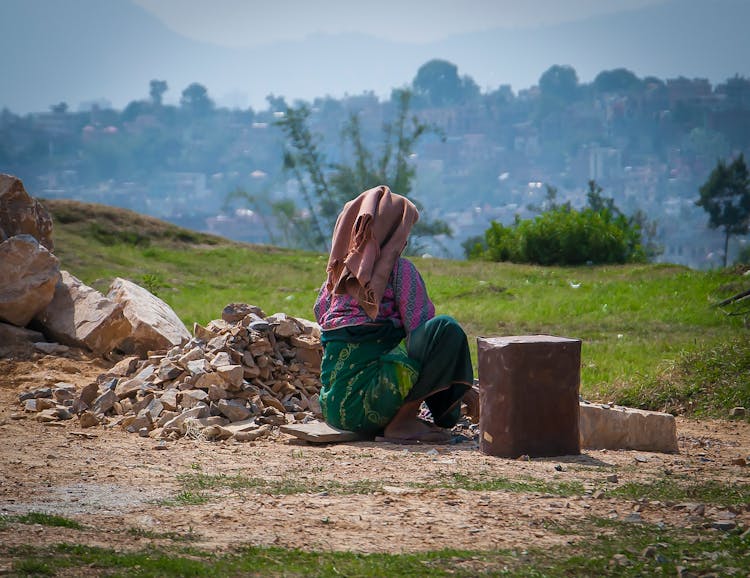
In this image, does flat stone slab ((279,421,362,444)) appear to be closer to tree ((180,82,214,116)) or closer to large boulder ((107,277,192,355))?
large boulder ((107,277,192,355))

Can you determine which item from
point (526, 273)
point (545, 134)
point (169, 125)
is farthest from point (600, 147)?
point (526, 273)

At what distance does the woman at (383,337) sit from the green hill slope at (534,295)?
2630 mm

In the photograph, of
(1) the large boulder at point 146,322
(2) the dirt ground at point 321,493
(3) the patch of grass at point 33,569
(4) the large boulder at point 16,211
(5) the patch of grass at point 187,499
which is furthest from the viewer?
(4) the large boulder at point 16,211

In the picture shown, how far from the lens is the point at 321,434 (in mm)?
6477

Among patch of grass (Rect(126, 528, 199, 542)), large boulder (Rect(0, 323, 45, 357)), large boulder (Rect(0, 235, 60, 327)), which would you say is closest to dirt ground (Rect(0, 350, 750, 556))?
patch of grass (Rect(126, 528, 199, 542))

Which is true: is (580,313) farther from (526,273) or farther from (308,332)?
(308,332)

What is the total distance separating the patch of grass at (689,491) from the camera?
4648 millimetres

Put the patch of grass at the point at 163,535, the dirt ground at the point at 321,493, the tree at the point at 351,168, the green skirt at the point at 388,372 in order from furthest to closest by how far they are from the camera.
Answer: the tree at the point at 351,168
the green skirt at the point at 388,372
the dirt ground at the point at 321,493
the patch of grass at the point at 163,535

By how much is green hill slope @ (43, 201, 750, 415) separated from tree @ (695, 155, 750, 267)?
68.8ft

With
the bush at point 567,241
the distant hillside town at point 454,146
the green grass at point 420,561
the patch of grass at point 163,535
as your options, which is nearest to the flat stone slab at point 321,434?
the patch of grass at point 163,535

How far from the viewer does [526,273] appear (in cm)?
1766

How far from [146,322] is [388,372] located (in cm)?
331

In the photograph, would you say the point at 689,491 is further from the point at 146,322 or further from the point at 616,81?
the point at 616,81

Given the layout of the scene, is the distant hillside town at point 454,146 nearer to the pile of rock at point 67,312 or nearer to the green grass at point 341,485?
the pile of rock at point 67,312
